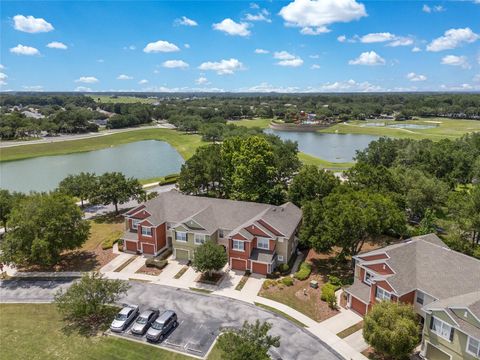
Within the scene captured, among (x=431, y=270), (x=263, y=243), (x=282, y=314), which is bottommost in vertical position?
(x=282, y=314)

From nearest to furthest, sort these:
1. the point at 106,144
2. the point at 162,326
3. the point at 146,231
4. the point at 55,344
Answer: the point at 55,344
the point at 162,326
the point at 146,231
the point at 106,144

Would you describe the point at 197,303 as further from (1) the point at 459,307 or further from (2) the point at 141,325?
(1) the point at 459,307

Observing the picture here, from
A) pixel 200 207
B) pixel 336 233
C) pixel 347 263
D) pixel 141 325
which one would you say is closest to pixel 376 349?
pixel 336 233

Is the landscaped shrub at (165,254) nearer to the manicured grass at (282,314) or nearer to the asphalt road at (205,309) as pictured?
the asphalt road at (205,309)

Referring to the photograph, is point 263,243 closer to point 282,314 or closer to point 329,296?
point 282,314

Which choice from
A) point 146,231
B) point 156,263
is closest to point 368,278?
point 156,263

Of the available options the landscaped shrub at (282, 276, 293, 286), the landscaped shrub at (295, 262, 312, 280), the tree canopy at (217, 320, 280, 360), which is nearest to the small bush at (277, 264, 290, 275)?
the landscaped shrub at (295, 262, 312, 280)

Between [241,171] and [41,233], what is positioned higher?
[241,171]
